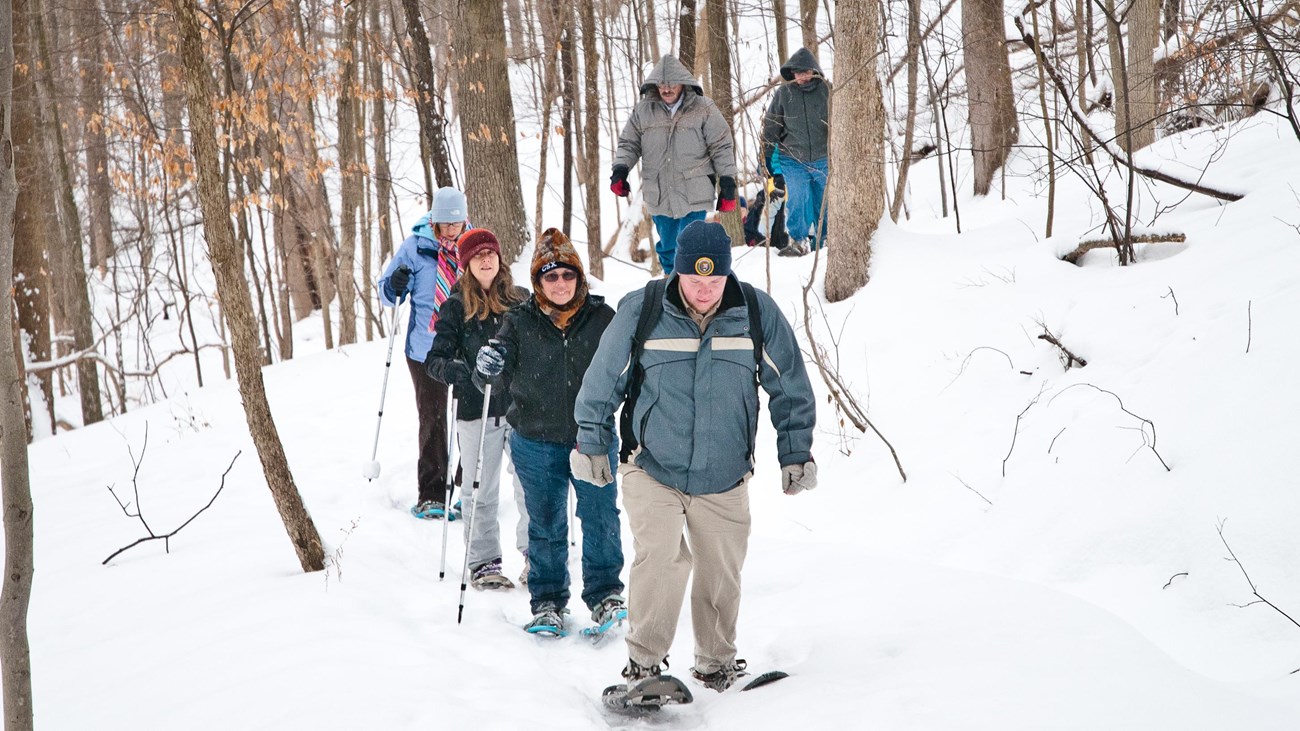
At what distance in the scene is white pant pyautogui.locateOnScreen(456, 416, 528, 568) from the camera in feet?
17.3

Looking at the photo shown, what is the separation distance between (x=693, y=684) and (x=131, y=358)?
24.3m

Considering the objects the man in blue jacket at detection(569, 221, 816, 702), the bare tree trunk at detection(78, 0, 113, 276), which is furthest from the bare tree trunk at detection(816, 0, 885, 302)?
the bare tree trunk at detection(78, 0, 113, 276)

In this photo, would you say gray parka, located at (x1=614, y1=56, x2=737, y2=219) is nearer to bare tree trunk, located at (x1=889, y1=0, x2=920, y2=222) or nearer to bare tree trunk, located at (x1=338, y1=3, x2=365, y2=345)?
bare tree trunk, located at (x1=889, y1=0, x2=920, y2=222)

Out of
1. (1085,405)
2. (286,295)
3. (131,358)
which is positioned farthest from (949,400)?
(131,358)

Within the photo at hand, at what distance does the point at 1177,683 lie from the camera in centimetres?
323

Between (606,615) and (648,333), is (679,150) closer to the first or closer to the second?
(606,615)

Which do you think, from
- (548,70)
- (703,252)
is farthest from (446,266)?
(548,70)

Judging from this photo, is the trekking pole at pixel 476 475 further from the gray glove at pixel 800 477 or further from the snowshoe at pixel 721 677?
the gray glove at pixel 800 477

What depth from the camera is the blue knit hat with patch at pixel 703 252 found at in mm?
3545

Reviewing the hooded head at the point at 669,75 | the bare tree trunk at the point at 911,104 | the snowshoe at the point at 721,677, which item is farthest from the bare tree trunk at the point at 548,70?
the snowshoe at the point at 721,677

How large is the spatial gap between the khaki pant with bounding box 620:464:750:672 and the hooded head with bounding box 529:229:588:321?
0.97m

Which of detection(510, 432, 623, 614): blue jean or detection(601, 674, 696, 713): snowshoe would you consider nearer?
detection(601, 674, 696, 713): snowshoe

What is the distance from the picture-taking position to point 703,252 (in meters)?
3.56

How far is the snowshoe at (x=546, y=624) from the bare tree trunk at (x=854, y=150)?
4576mm
